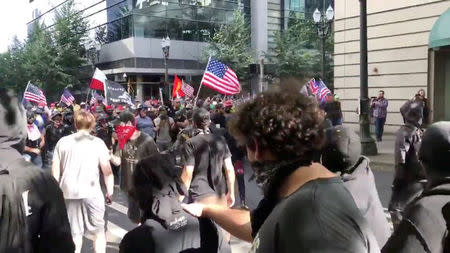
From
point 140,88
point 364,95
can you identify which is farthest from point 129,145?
point 140,88

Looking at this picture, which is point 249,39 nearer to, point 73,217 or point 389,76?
point 389,76

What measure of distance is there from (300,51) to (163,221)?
136 feet

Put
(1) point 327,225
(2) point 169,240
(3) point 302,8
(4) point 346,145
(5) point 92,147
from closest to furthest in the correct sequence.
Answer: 1. (1) point 327,225
2. (2) point 169,240
3. (4) point 346,145
4. (5) point 92,147
5. (3) point 302,8

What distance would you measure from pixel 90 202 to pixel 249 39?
43.3 metres

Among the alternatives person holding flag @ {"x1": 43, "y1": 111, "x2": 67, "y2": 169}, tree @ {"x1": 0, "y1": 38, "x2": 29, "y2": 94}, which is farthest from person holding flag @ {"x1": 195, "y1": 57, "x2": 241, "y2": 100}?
tree @ {"x1": 0, "y1": 38, "x2": 29, "y2": 94}

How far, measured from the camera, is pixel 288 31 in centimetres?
4544

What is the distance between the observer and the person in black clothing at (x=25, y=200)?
2293mm

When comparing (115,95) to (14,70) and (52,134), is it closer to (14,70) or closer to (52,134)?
(52,134)

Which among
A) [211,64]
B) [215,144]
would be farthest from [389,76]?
[215,144]

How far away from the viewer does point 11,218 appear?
229 centimetres

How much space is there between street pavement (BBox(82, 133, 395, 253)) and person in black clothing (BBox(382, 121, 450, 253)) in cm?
381

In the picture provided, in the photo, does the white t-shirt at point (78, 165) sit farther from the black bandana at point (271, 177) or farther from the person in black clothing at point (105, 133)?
the person in black clothing at point (105, 133)

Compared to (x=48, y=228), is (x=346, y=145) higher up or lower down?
higher up

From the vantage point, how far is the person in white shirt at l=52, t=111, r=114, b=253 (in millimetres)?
5262
